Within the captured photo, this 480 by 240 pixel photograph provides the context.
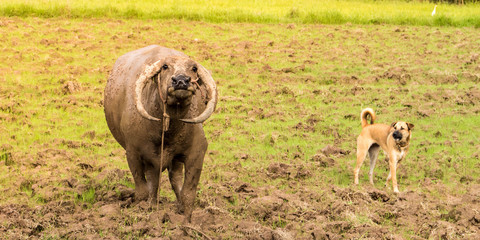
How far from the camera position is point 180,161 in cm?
646

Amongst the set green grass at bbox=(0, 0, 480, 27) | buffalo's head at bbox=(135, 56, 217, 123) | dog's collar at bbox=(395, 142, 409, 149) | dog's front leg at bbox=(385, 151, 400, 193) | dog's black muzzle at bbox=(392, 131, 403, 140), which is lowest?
dog's front leg at bbox=(385, 151, 400, 193)

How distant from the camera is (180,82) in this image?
5.38m

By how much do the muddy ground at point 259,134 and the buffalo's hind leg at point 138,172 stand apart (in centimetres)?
16

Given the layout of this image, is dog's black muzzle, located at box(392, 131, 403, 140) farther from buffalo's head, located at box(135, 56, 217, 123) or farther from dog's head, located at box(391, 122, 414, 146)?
buffalo's head, located at box(135, 56, 217, 123)

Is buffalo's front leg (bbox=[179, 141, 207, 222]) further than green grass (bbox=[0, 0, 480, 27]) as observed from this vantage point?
No

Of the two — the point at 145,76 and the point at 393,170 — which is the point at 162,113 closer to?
the point at 145,76

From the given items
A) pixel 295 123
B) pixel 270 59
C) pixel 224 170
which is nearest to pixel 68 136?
pixel 224 170

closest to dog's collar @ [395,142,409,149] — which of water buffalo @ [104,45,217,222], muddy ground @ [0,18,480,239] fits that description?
muddy ground @ [0,18,480,239]

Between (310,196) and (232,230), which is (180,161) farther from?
(310,196)

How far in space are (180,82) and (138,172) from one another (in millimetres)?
1478

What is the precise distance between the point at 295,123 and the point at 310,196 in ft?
12.7

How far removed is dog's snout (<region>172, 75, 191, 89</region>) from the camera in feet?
→ 17.6

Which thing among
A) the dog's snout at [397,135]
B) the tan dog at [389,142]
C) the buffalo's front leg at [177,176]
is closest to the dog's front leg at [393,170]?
the tan dog at [389,142]

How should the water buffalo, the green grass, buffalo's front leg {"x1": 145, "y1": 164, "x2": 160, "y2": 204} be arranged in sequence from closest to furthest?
the water buffalo
buffalo's front leg {"x1": 145, "y1": 164, "x2": 160, "y2": 204}
the green grass
